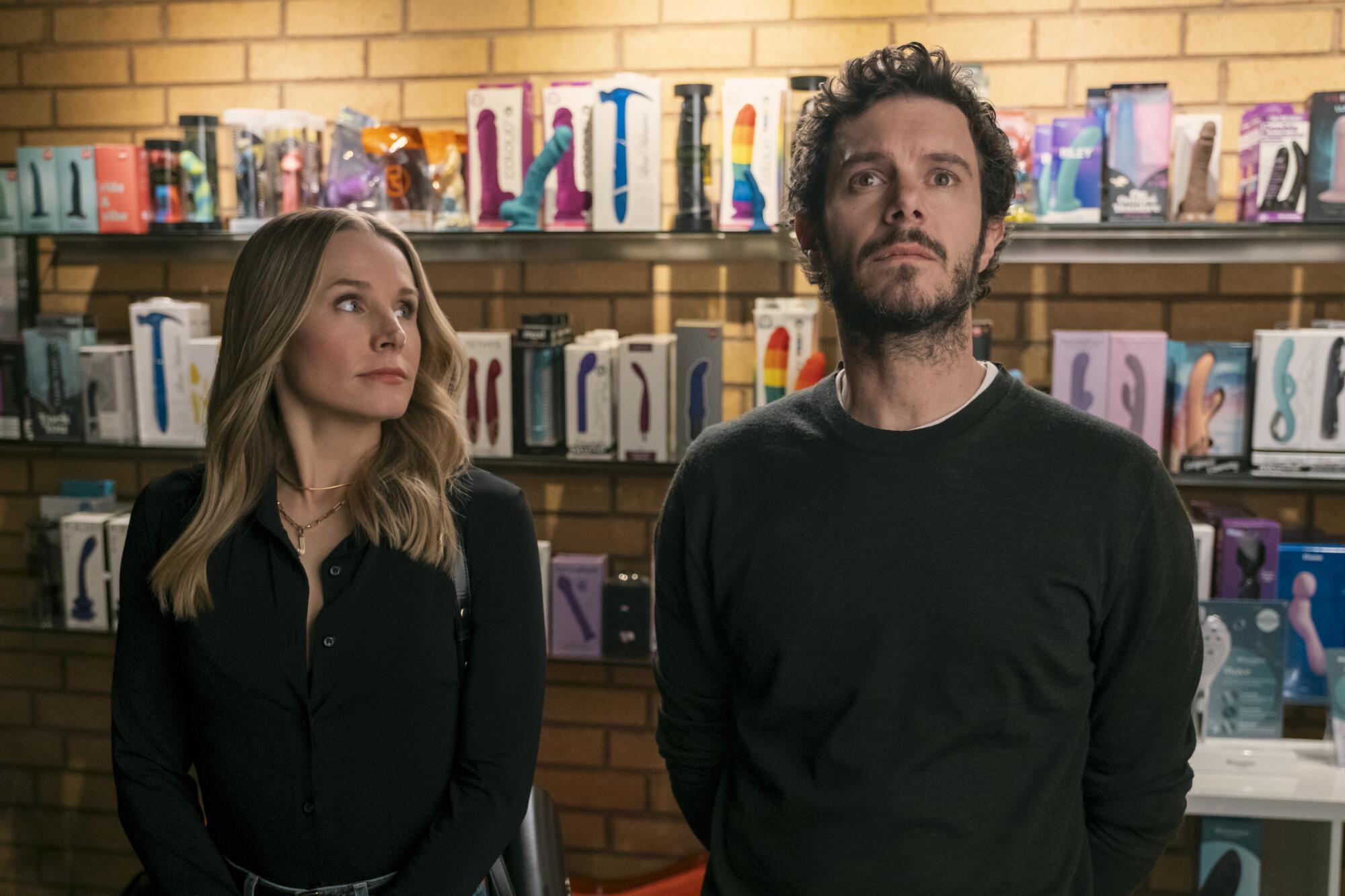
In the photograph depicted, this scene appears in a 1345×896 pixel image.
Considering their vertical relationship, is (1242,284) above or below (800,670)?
above

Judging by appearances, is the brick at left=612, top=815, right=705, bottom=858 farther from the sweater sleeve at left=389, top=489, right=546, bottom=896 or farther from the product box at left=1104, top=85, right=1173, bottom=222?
the product box at left=1104, top=85, right=1173, bottom=222

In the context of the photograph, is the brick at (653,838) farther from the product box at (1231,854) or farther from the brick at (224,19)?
the brick at (224,19)

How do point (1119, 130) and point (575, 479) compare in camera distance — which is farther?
point (575, 479)

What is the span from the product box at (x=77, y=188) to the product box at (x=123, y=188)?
0.07 feet

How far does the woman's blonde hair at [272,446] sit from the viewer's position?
1.67 metres

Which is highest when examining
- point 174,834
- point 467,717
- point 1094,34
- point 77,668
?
point 1094,34

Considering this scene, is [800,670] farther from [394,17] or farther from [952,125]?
[394,17]

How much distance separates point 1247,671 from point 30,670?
3274 mm

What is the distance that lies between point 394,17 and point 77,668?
2.07 m

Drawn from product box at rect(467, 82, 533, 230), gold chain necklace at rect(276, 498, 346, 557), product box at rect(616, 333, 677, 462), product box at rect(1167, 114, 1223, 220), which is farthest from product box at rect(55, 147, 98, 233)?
product box at rect(1167, 114, 1223, 220)

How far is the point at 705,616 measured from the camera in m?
1.60

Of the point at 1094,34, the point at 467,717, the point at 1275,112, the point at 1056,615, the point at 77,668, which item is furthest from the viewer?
the point at 77,668

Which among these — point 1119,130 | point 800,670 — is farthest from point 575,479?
point 800,670

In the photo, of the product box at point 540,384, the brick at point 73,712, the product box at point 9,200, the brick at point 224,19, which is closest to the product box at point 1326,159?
the product box at point 540,384
